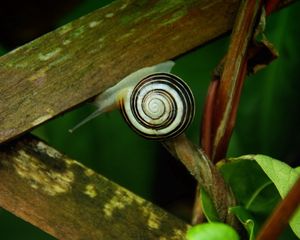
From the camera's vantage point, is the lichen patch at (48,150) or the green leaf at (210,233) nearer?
the green leaf at (210,233)

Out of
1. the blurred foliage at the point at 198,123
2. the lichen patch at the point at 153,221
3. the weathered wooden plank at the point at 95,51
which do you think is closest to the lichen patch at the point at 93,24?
the weathered wooden plank at the point at 95,51

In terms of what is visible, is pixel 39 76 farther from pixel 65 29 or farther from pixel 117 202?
pixel 117 202

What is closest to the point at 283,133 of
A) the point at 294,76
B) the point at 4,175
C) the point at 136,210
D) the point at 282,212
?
the point at 294,76

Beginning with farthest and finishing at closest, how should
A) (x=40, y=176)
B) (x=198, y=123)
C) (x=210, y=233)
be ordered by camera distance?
(x=198, y=123), (x=40, y=176), (x=210, y=233)

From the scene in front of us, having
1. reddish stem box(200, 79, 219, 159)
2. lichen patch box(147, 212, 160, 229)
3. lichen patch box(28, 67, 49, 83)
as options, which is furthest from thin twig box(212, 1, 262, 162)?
lichen patch box(28, 67, 49, 83)

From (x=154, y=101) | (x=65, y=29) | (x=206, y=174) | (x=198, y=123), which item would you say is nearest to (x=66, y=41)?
(x=65, y=29)

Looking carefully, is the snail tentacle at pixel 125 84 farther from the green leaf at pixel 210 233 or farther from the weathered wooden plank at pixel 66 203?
the green leaf at pixel 210 233
